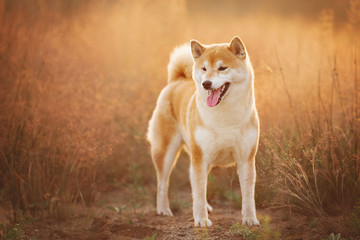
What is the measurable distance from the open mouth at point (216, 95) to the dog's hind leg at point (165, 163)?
3.18ft

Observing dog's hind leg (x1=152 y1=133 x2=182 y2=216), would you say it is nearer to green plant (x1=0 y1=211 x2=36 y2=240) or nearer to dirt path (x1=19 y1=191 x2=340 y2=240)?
dirt path (x1=19 y1=191 x2=340 y2=240)

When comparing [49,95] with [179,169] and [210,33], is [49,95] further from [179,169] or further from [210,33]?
[210,33]

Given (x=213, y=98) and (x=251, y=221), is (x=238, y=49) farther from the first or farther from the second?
(x=251, y=221)

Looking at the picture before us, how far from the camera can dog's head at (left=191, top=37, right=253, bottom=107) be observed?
118 inches

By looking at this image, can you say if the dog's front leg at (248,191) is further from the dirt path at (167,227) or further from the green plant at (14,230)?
the green plant at (14,230)

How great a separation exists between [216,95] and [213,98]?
0.04 m

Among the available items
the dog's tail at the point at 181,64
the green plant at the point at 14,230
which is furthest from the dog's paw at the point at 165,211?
the dog's tail at the point at 181,64

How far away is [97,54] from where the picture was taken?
23.4 ft

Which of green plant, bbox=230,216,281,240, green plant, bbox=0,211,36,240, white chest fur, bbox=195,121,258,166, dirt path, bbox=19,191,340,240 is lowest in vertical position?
dirt path, bbox=19,191,340,240

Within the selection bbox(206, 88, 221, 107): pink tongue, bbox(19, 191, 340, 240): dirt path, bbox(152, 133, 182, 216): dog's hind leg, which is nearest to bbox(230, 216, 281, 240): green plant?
bbox(19, 191, 340, 240): dirt path

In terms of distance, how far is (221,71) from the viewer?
309 centimetres

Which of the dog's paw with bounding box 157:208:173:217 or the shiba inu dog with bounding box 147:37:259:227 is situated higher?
the shiba inu dog with bounding box 147:37:259:227

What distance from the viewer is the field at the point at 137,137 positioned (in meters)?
3.06

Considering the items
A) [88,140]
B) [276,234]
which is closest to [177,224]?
[276,234]
